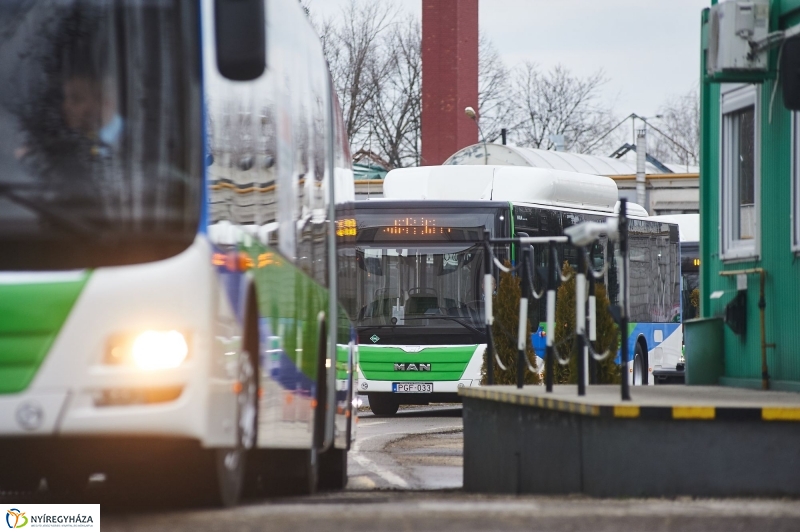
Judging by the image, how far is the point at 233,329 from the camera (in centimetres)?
755

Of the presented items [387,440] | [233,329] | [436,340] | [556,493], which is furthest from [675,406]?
[436,340]

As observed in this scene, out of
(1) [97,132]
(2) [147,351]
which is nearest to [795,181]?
→ (1) [97,132]

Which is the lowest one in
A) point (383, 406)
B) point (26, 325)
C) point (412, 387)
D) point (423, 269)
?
point (383, 406)

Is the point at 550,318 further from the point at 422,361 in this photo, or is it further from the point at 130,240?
the point at 422,361

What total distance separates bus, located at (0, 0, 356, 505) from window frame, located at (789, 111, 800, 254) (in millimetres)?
5307

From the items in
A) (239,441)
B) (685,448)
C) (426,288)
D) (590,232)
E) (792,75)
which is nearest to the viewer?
(239,441)

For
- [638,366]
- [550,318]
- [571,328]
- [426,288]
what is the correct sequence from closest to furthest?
1. [550,318]
2. [571,328]
3. [426,288]
4. [638,366]

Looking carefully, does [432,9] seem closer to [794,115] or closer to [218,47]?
[794,115]

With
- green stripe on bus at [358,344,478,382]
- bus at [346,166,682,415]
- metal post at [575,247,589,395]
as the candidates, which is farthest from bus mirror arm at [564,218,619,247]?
green stripe on bus at [358,344,478,382]

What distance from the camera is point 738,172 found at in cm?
1366

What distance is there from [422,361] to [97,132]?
16138mm

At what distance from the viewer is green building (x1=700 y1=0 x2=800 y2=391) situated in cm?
1230

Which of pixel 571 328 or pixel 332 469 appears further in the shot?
pixel 571 328

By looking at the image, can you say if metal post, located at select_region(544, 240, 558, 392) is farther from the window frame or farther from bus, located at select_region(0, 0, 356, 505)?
bus, located at select_region(0, 0, 356, 505)
